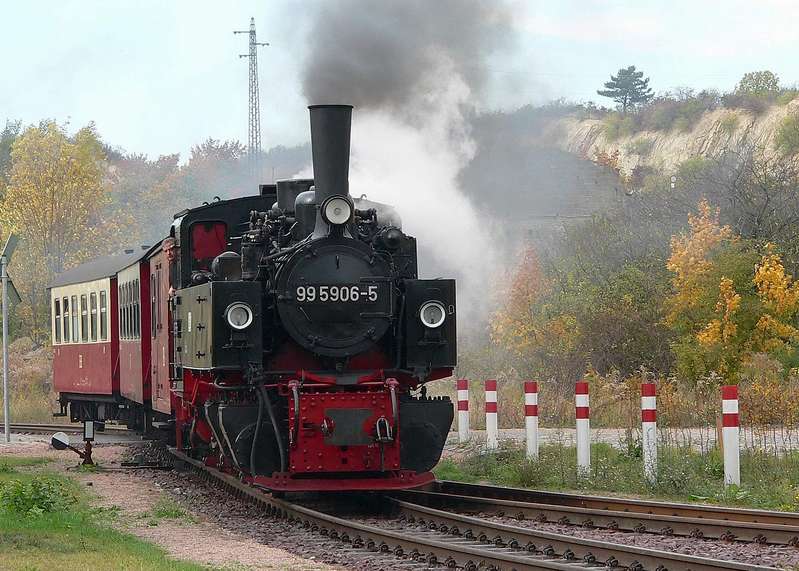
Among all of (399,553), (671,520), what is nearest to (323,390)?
(399,553)

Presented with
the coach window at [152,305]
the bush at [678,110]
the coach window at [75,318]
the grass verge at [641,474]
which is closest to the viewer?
the grass verge at [641,474]

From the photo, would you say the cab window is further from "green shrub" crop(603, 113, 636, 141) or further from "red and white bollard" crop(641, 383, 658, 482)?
"green shrub" crop(603, 113, 636, 141)

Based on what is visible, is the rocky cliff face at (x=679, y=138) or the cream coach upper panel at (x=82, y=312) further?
the rocky cliff face at (x=679, y=138)

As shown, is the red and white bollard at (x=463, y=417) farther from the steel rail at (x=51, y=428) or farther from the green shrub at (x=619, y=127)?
the green shrub at (x=619, y=127)

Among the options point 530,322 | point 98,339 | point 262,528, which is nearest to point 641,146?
point 530,322

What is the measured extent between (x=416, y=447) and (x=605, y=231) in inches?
820

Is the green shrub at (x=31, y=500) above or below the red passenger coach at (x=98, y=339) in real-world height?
below

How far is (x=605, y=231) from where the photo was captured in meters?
31.8

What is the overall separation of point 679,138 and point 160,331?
5944cm

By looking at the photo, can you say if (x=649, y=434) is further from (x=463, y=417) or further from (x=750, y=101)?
(x=750, y=101)

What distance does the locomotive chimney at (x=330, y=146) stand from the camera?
38.3 feet

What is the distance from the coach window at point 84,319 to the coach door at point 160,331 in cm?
674

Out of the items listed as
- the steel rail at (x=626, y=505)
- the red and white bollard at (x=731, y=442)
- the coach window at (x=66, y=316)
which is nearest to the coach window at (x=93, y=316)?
the coach window at (x=66, y=316)

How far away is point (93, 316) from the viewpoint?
73.5ft
